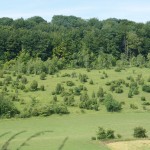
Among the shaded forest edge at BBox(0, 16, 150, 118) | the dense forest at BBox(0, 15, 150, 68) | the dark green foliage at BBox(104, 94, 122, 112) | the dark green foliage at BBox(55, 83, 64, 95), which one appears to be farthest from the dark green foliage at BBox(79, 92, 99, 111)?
the dense forest at BBox(0, 15, 150, 68)

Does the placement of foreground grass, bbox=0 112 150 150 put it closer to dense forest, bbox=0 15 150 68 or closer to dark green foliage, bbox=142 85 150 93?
dark green foliage, bbox=142 85 150 93

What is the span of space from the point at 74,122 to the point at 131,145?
14357 millimetres

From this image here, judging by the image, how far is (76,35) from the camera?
100062 mm

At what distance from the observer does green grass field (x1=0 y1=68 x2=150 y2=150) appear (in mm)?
30828

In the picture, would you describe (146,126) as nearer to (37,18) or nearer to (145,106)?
(145,106)

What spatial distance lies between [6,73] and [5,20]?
5335 cm

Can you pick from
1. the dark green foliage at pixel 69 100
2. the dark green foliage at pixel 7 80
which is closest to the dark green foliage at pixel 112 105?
the dark green foliage at pixel 69 100

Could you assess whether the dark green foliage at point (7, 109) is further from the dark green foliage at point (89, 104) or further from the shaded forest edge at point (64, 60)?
the dark green foliage at point (89, 104)

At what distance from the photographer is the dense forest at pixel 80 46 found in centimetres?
8381

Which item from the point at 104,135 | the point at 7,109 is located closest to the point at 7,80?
the point at 7,109

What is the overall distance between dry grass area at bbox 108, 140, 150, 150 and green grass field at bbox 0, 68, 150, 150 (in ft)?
2.57

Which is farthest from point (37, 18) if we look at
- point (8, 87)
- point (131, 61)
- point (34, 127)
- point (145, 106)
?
point (34, 127)

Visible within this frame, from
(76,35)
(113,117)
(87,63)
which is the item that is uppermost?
(76,35)

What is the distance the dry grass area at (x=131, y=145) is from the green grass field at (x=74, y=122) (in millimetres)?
785
